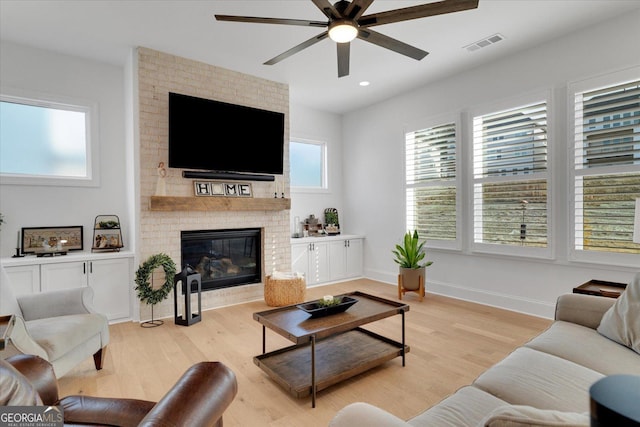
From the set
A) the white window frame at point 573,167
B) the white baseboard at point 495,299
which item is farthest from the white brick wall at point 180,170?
the white window frame at point 573,167

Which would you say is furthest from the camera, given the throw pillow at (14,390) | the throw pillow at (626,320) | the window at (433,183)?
the window at (433,183)

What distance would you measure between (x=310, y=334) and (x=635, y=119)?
3584mm

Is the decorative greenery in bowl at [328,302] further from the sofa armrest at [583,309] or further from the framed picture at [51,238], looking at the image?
the framed picture at [51,238]

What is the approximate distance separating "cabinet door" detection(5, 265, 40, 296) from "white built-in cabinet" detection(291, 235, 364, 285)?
9.81 ft

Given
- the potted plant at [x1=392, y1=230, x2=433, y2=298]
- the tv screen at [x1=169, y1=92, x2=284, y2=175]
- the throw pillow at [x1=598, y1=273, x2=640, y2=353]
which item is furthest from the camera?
the potted plant at [x1=392, y1=230, x2=433, y2=298]

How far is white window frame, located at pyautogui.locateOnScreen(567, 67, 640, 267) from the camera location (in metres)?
3.19

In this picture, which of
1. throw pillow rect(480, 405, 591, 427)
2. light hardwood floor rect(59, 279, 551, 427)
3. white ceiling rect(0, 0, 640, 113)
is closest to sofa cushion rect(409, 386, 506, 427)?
throw pillow rect(480, 405, 591, 427)

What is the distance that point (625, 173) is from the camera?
323 centimetres

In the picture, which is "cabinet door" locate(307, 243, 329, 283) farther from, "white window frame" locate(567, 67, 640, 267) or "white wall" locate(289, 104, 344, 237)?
"white window frame" locate(567, 67, 640, 267)

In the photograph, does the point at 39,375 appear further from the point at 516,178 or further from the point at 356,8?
the point at 516,178

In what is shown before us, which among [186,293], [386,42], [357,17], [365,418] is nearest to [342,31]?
[357,17]

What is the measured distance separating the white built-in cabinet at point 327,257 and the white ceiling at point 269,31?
2527 millimetres

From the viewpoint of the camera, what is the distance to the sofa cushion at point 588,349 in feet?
5.44

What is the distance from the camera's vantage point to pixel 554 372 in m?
1.58
